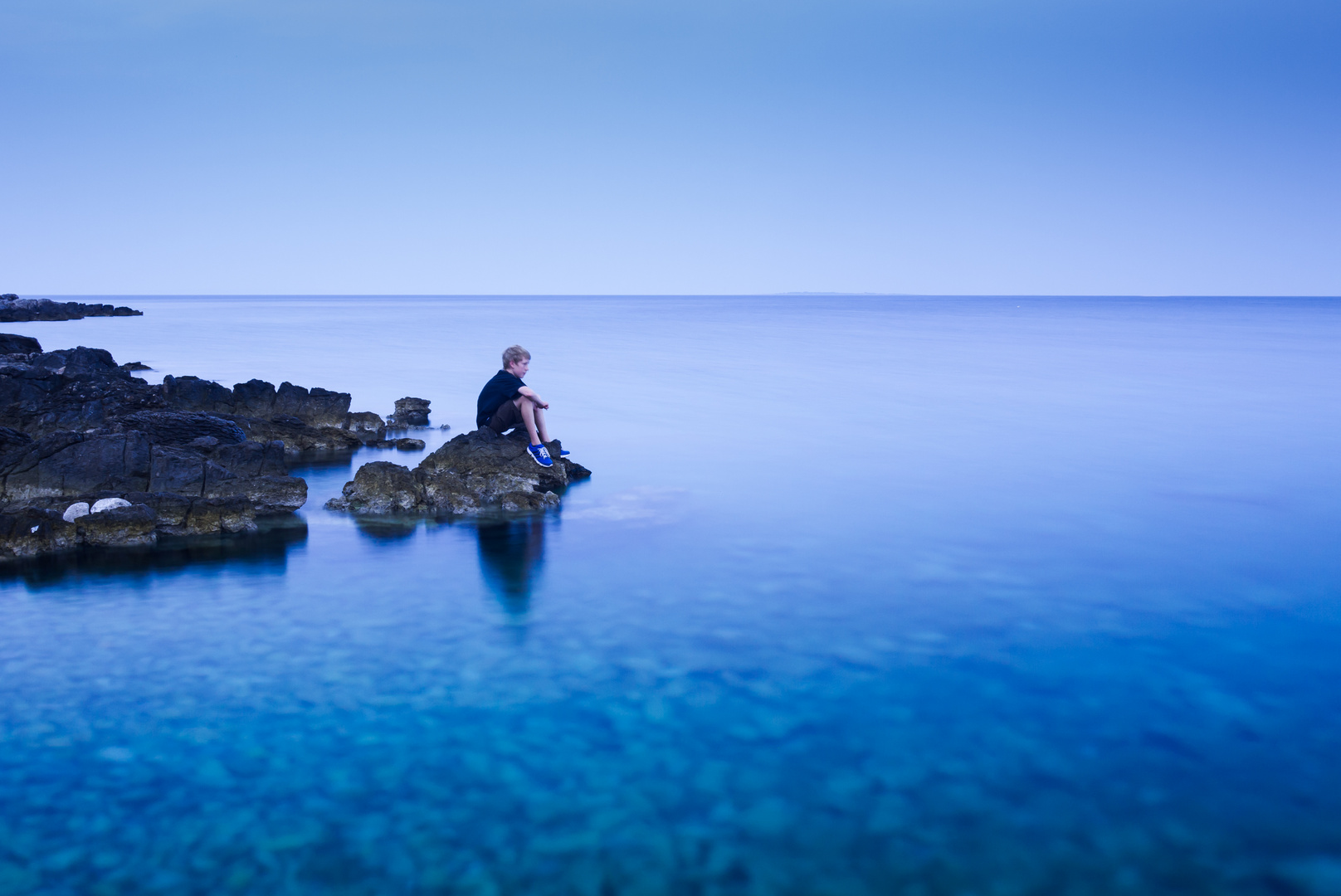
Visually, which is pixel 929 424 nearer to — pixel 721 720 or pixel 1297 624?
pixel 1297 624

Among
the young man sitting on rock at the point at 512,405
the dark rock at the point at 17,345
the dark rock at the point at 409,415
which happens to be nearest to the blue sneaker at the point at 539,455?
the young man sitting on rock at the point at 512,405

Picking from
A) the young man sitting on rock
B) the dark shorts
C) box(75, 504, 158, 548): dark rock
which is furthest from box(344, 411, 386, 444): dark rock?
box(75, 504, 158, 548): dark rock

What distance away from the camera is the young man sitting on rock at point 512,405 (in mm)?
11281

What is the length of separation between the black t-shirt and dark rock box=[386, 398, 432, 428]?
478cm

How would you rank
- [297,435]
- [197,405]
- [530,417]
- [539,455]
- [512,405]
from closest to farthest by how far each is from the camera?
[539,455], [530,417], [512,405], [297,435], [197,405]

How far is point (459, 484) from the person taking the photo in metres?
10.2

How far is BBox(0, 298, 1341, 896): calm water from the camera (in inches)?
167

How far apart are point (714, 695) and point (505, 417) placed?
624 centimetres

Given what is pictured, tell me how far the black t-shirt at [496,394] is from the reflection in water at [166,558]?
284 centimetres

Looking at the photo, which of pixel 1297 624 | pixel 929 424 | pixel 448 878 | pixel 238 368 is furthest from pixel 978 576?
pixel 238 368

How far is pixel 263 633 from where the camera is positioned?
6820mm

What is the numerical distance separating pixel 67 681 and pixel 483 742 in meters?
2.67

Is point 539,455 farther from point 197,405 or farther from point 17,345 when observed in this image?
point 17,345

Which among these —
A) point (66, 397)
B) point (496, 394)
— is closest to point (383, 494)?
point (496, 394)
